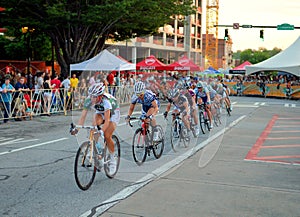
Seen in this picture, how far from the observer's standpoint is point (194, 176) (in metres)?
7.87

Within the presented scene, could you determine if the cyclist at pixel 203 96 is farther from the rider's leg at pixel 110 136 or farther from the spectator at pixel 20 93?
the spectator at pixel 20 93

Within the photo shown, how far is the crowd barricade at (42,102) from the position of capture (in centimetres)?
1683

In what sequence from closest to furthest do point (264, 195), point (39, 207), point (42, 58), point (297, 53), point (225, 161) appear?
point (39, 207) < point (264, 195) < point (225, 161) < point (297, 53) < point (42, 58)

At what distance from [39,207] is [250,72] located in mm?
35884

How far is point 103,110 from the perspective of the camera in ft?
23.7

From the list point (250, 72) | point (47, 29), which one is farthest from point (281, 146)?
point (250, 72)

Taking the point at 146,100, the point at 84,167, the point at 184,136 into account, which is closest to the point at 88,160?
the point at 84,167

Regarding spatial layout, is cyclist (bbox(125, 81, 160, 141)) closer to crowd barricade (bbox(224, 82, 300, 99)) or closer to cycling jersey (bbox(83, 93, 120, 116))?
cycling jersey (bbox(83, 93, 120, 116))

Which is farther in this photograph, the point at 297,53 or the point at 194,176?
the point at 297,53

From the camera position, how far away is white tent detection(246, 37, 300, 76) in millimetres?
35938

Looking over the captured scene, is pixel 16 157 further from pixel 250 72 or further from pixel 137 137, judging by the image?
pixel 250 72

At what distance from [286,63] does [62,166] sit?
32254mm

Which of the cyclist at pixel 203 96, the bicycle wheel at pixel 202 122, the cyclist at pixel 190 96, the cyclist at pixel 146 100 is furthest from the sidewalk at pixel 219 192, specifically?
the cyclist at pixel 203 96

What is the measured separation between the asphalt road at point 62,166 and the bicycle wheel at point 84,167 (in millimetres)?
135
